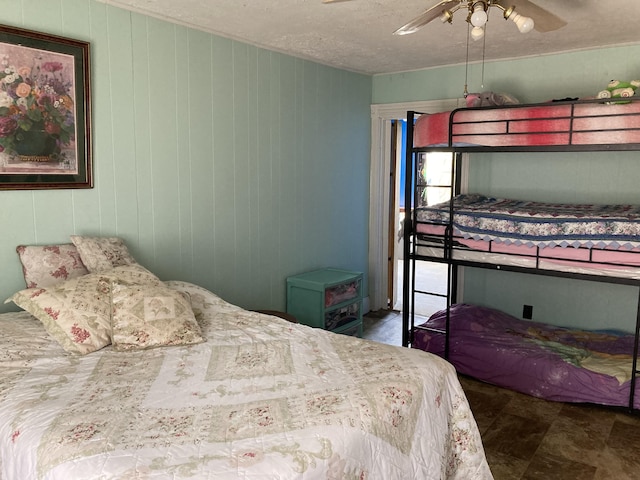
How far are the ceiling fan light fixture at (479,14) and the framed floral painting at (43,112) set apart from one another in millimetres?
2008

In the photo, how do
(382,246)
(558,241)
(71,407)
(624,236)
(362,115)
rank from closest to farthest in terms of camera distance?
(71,407)
(624,236)
(558,241)
(362,115)
(382,246)

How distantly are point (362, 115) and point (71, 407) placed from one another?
156 inches

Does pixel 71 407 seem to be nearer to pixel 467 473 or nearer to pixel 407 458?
pixel 407 458

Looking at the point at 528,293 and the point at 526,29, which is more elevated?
the point at 526,29

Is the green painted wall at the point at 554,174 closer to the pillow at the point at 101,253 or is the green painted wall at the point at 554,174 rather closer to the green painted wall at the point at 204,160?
the green painted wall at the point at 204,160

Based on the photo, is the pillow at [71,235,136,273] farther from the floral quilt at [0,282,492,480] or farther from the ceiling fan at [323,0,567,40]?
the ceiling fan at [323,0,567,40]

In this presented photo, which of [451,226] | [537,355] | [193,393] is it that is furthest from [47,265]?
[537,355]

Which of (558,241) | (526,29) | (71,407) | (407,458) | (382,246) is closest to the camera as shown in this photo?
(71,407)

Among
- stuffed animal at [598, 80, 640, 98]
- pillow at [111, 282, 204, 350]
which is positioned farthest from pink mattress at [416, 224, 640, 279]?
pillow at [111, 282, 204, 350]

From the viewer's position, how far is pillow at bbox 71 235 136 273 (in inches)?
Result: 107

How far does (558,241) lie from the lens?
10.9 ft

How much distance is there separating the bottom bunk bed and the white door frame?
112 centimetres

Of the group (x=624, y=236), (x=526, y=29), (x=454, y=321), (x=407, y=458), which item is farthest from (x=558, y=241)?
(x=407, y=458)

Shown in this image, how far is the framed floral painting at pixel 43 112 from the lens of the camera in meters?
2.59
